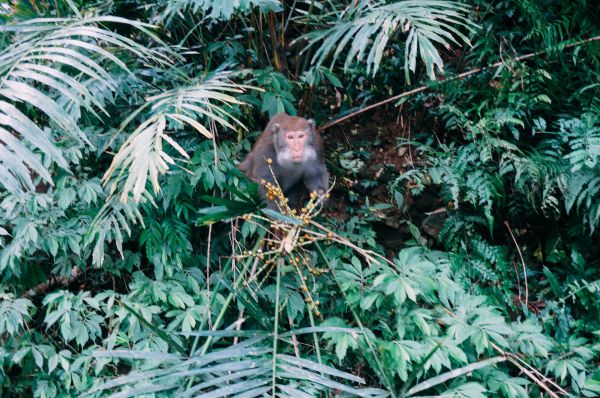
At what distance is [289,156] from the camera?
15.5 feet

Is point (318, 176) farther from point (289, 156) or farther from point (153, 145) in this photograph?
point (153, 145)

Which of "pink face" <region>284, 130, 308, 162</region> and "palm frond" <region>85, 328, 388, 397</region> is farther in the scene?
"pink face" <region>284, 130, 308, 162</region>

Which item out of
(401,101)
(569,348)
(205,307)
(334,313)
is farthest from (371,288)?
(401,101)

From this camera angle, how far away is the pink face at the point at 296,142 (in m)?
4.65

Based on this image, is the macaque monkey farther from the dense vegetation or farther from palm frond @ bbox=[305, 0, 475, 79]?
palm frond @ bbox=[305, 0, 475, 79]

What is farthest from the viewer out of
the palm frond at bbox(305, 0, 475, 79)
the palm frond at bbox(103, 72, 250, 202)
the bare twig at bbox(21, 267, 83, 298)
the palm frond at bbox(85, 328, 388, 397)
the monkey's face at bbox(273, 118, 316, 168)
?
the monkey's face at bbox(273, 118, 316, 168)

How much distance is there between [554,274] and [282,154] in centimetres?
208

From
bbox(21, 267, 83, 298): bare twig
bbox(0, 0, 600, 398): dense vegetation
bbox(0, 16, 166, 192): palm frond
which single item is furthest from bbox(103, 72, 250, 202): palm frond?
bbox(21, 267, 83, 298): bare twig

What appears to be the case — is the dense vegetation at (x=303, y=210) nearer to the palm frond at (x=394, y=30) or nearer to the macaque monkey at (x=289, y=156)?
the palm frond at (x=394, y=30)

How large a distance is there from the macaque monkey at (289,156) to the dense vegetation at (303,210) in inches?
7.1

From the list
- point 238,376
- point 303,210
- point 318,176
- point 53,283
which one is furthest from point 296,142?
point 238,376

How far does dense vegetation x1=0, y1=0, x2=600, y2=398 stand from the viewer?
3.35 metres

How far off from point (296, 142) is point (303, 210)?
56.0 inches

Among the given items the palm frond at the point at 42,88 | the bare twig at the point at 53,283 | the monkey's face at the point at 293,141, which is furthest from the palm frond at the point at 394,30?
the bare twig at the point at 53,283
